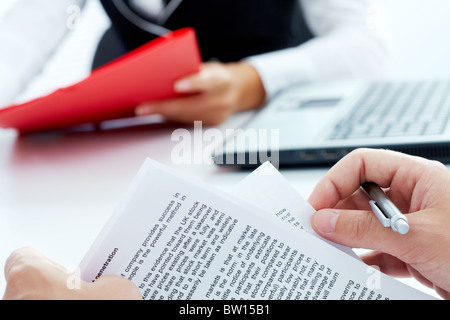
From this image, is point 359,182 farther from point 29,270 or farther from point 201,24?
point 201,24

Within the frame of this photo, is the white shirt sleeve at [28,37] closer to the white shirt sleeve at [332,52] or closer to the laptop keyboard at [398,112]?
the white shirt sleeve at [332,52]

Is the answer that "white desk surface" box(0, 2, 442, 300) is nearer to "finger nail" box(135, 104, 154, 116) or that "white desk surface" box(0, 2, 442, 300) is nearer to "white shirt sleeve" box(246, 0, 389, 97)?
"finger nail" box(135, 104, 154, 116)

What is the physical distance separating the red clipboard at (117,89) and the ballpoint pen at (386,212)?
1.29 ft

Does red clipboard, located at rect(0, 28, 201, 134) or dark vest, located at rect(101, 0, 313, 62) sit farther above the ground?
red clipboard, located at rect(0, 28, 201, 134)

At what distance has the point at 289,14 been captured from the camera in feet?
3.92

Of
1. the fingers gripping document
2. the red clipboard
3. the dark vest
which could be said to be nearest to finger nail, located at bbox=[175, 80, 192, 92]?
the red clipboard

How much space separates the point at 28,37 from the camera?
3.54 feet

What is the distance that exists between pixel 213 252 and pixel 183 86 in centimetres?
48

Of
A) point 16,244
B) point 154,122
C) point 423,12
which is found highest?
point 16,244

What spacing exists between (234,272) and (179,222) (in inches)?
2.2

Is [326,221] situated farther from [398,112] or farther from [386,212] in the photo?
[398,112]

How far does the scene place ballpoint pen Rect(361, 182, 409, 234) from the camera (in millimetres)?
381

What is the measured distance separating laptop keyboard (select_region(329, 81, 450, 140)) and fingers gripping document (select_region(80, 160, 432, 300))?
0.30 metres

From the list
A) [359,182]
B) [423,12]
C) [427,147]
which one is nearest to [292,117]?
[427,147]
